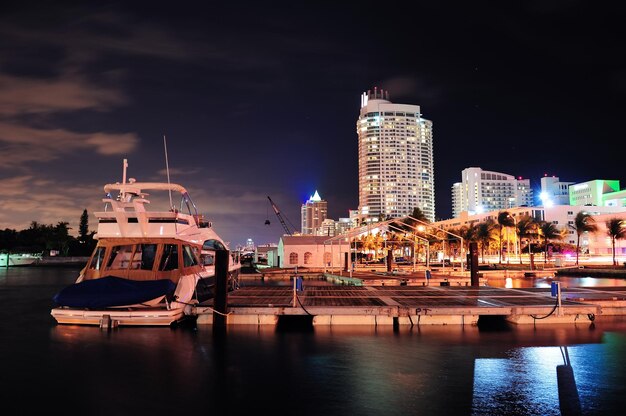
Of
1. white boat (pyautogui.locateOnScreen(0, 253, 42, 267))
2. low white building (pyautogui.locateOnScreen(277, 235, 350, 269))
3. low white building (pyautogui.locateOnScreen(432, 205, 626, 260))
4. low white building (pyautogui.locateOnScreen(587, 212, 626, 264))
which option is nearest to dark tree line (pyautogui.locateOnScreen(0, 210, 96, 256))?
white boat (pyautogui.locateOnScreen(0, 253, 42, 267))

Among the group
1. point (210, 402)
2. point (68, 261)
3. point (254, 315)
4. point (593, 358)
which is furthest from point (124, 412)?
point (68, 261)

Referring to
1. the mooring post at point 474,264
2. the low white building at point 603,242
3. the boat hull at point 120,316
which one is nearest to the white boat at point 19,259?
the boat hull at point 120,316

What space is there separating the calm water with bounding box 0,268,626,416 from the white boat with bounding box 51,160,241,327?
1106mm

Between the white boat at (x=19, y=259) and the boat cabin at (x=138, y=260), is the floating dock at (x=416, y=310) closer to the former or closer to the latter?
the boat cabin at (x=138, y=260)

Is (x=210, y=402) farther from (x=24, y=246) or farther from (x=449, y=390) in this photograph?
(x=24, y=246)

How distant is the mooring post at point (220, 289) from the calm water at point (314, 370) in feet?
2.61

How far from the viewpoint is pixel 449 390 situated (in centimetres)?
1476

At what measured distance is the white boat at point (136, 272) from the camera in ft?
76.0

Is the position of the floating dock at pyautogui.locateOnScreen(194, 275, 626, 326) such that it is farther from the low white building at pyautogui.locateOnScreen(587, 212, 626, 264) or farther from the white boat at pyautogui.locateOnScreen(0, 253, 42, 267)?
the white boat at pyautogui.locateOnScreen(0, 253, 42, 267)

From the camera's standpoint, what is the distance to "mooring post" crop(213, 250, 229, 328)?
23469mm

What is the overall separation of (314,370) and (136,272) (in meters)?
12.1

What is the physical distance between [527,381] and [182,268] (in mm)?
17718

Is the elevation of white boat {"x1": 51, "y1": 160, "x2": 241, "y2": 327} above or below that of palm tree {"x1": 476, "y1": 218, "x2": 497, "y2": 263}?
below

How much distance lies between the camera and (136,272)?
2459 cm
